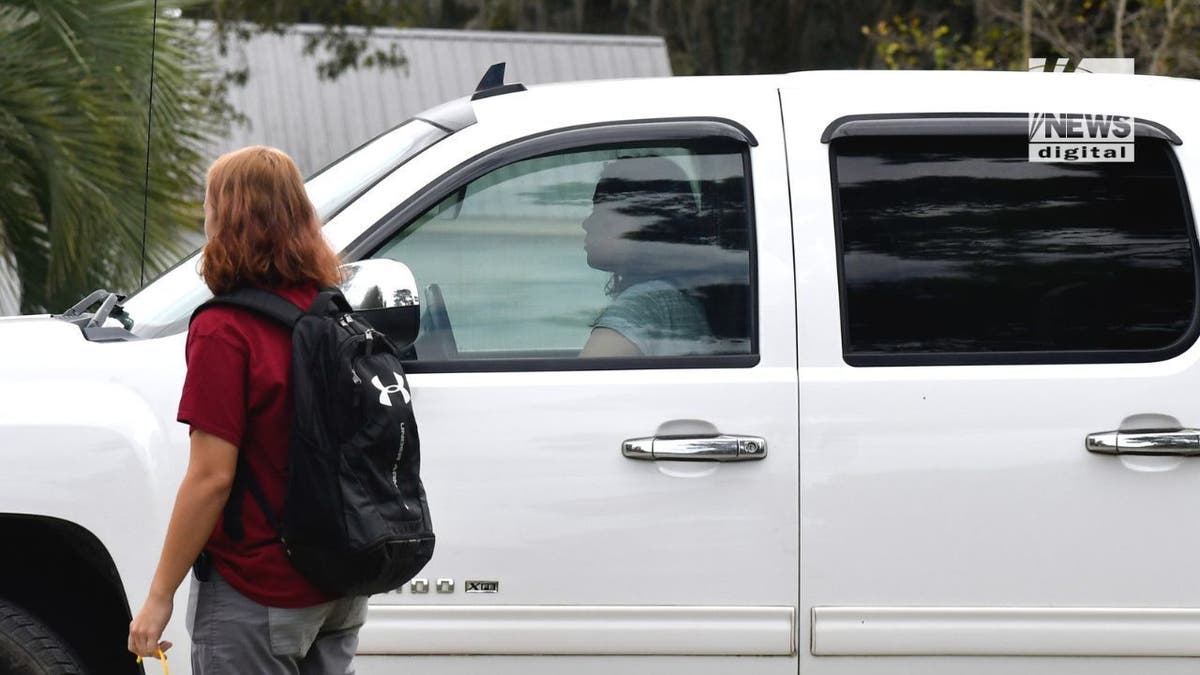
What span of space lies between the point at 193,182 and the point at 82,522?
4.92 meters

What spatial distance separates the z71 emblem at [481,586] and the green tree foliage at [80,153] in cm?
435

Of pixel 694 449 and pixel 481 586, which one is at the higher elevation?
pixel 694 449

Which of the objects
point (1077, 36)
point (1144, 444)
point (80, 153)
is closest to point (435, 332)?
point (1144, 444)

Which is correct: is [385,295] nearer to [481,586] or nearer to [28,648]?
[481,586]

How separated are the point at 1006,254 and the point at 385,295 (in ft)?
4.76

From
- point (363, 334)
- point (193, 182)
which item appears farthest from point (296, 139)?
point (363, 334)

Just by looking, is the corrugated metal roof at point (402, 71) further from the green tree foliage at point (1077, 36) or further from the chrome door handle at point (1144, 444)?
the chrome door handle at point (1144, 444)

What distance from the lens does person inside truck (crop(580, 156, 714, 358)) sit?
11.5 ft

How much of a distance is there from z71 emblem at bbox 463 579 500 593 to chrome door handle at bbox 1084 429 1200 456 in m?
1.37

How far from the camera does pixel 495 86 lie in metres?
3.85

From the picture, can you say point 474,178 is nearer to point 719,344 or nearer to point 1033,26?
point 719,344

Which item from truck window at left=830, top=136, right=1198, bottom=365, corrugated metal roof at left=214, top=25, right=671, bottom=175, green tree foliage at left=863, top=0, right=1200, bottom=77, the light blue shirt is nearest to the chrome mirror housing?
the light blue shirt

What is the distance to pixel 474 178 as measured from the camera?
138 inches

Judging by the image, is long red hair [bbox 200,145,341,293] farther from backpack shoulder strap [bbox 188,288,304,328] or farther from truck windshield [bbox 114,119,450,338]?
truck windshield [bbox 114,119,450,338]
